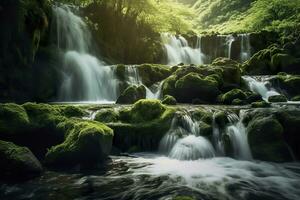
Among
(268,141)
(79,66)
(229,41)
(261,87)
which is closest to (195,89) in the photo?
(261,87)

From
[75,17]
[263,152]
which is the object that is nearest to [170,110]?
[263,152]

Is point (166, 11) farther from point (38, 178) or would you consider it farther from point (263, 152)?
point (38, 178)

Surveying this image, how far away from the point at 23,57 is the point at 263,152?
1633cm

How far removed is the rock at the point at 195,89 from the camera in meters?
22.4

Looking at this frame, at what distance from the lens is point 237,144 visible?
44.5 ft

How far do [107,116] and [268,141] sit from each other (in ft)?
22.4

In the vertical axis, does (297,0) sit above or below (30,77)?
above

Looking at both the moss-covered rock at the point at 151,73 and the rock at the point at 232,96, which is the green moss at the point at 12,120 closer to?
the rock at the point at 232,96

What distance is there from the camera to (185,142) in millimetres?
13398

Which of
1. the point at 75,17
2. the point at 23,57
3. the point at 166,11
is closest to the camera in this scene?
the point at 23,57

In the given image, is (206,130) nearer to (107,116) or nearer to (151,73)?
(107,116)

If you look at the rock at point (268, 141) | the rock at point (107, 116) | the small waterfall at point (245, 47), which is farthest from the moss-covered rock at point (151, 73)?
the small waterfall at point (245, 47)

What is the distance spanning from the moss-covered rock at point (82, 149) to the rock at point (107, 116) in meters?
3.09

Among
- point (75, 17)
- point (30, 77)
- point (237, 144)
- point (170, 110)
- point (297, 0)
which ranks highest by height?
point (297, 0)
